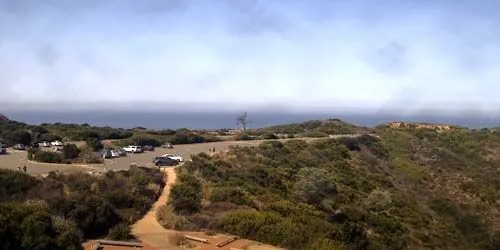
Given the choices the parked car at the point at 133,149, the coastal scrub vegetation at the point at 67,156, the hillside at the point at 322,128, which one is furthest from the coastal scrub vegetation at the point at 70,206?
the hillside at the point at 322,128

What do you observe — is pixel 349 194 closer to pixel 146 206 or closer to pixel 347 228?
pixel 347 228

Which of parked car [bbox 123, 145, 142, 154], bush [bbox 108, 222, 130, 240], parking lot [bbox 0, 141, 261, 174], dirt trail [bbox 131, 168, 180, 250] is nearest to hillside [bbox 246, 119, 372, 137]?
parked car [bbox 123, 145, 142, 154]

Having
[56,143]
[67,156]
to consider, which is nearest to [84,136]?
[56,143]

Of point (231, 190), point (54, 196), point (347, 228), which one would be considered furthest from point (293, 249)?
point (54, 196)

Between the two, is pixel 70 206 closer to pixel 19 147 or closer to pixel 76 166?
pixel 76 166

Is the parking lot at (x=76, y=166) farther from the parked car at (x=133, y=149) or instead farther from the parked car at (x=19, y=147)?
the parked car at (x=19, y=147)

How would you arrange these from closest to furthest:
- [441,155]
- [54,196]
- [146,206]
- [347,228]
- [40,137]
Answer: [54,196], [347,228], [146,206], [40,137], [441,155]
